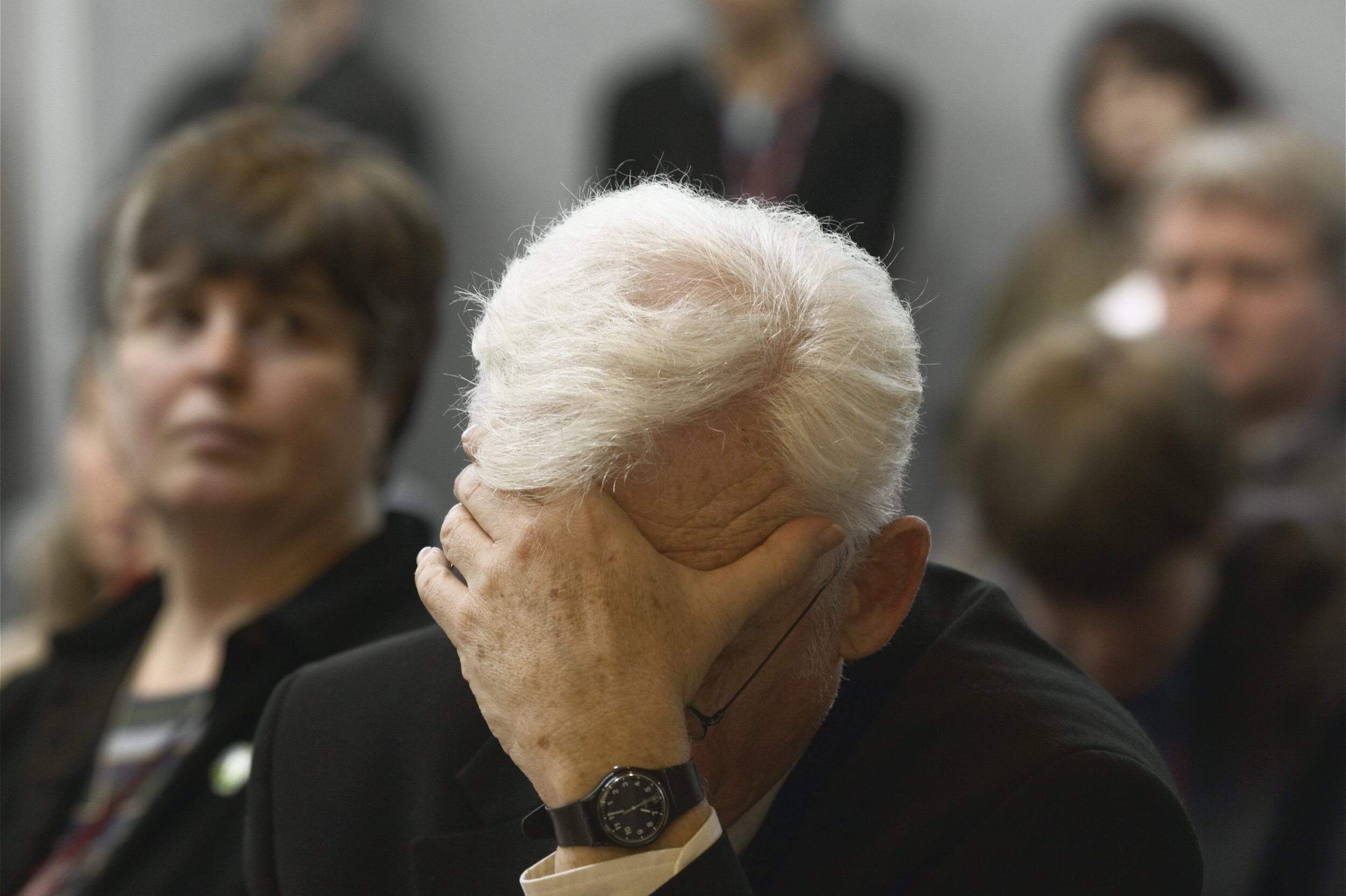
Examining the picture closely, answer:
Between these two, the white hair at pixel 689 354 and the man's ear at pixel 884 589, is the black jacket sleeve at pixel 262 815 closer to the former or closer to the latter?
the white hair at pixel 689 354

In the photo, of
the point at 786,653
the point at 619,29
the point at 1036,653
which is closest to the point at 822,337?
the point at 786,653

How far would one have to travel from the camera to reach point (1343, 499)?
298cm

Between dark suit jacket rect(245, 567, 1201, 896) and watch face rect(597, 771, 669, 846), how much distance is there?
0.17 feet

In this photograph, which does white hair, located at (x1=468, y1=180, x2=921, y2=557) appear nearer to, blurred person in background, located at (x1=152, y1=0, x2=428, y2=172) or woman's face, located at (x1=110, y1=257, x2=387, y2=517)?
woman's face, located at (x1=110, y1=257, x2=387, y2=517)

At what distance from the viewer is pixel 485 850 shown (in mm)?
1532

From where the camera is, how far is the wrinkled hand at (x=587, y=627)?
4.36ft

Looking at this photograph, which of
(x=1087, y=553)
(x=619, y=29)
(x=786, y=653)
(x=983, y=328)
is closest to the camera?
(x=786, y=653)

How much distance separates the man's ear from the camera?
5.08ft

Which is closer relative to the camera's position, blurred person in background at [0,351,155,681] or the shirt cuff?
the shirt cuff

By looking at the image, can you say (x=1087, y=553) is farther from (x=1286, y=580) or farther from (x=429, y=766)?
(x=429, y=766)

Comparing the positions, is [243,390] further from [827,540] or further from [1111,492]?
[1111,492]

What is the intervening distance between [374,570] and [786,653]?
0.85m

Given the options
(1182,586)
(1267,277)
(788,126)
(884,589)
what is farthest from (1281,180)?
(884,589)

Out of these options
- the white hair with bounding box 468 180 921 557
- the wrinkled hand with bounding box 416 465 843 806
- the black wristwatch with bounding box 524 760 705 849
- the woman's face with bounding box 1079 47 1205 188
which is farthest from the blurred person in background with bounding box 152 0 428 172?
the black wristwatch with bounding box 524 760 705 849
